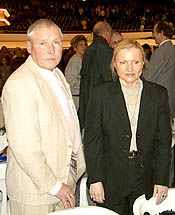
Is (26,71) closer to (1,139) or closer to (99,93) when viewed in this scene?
(99,93)

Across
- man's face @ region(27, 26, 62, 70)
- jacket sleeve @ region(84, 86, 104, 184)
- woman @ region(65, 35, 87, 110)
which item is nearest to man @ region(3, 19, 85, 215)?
man's face @ region(27, 26, 62, 70)

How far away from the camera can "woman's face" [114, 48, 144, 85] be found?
183 centimetres

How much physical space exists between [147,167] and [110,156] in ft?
0.72

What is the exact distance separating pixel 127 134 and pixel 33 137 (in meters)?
0.53

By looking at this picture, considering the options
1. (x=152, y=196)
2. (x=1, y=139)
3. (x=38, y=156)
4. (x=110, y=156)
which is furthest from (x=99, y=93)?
(x=1, y=139)

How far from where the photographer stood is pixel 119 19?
1378cm

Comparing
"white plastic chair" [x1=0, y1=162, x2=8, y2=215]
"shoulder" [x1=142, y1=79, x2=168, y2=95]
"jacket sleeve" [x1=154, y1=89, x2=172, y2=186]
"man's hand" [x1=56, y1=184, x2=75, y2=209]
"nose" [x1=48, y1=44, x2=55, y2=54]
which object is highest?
"nose" [x1=48, y1=44, x2=55, y2=54]

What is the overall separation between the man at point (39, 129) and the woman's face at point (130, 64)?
330 millimetres

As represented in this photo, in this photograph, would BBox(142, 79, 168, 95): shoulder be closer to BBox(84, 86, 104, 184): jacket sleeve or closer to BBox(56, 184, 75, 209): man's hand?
BBox(84, 86, 104, 184): jacket sleeve

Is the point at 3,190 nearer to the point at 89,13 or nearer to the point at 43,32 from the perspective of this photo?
the point at 43,32

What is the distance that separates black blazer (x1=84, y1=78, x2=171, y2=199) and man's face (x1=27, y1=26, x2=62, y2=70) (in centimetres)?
31

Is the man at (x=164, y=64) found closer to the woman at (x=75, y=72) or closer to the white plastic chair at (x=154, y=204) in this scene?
the woman at (x=75, y=72)

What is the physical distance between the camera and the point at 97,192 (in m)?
1.92

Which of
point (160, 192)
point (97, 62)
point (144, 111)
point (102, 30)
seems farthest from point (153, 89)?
point (102, 30)
